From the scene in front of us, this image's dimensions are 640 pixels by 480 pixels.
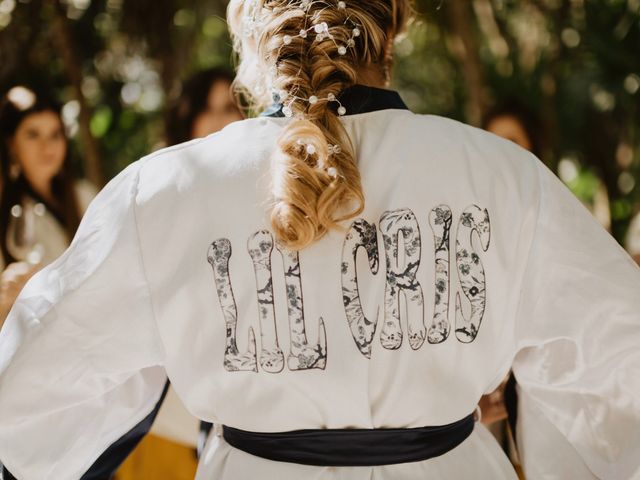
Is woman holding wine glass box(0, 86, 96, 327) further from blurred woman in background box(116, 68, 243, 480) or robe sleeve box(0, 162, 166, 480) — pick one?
robe sleeve box(0, 162, 166, 480)

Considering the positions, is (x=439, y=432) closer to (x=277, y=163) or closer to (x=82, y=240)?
(x=277, y=163)

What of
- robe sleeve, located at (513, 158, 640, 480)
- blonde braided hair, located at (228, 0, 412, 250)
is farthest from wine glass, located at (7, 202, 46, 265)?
robe sleeve, located at (513, 158, 640, 480)

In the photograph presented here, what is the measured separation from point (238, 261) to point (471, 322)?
42cm

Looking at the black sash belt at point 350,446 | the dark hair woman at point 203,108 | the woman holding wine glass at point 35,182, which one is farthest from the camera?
the dark hair woman at point 203,108

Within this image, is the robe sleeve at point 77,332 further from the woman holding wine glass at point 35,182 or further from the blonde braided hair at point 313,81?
the woman holding wine glass at point 35,182

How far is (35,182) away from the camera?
3.50m

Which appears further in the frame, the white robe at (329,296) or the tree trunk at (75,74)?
the tree trunk at (75,74)

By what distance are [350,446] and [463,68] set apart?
16.7 feet

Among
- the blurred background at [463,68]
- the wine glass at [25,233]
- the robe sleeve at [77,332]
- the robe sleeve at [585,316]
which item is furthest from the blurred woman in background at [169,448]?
the blurred background at [463,68]

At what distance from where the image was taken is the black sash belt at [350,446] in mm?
1393

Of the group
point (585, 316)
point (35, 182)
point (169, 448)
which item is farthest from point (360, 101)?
point (35, 182)

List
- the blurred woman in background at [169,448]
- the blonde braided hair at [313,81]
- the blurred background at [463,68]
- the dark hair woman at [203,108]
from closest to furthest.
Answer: the blonde braided hair at [313,81]
the blurred woman in background at [169,448]
the dark hair woman at [203,108]
the blurred background at [463,68]

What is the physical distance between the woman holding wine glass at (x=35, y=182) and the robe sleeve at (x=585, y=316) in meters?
2.31

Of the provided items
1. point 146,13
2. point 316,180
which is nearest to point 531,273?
point 316,180
